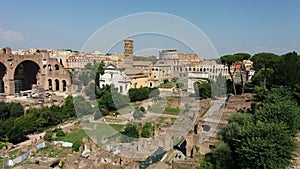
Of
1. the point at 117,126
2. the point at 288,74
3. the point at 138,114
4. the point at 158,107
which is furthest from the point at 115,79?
the point at 288,74

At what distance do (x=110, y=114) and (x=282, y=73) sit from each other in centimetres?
1101

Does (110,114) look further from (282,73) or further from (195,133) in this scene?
(282,73)

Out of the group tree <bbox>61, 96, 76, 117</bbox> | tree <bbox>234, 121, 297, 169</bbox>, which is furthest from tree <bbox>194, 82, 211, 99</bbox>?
tree <bbox>234, 121, 297, 169</bbox>

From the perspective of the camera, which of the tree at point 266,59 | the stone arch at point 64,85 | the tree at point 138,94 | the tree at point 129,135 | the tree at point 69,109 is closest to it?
the tree at point 129,135

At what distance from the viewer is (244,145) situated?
8180mm

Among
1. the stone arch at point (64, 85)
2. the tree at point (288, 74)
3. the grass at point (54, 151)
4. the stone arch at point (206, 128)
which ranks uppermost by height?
the tree at point (288, 74)

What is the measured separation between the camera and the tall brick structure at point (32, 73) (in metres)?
27.5

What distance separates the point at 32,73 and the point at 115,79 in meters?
11.3

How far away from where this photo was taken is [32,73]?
3142 centimetres

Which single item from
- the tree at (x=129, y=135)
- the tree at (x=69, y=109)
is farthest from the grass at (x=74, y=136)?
the tree at (x=69, y=109)

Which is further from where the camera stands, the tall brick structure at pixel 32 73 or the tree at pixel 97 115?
the tall brick structure at pixel 32 73

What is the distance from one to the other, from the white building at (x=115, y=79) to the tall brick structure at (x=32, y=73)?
423cm

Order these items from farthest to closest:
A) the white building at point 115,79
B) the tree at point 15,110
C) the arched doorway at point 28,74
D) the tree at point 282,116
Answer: the arched doorway at point 28,74 < the white building at point 115,79 < the tree at point 15,110 < the tree at point 282,116

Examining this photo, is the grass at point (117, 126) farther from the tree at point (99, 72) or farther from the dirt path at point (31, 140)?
the tree at point (99, 72)
